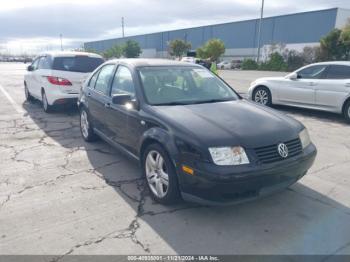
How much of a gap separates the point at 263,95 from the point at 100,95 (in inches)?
238

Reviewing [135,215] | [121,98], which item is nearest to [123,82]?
[121,98]

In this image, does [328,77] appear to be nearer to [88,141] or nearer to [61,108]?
[88,141]

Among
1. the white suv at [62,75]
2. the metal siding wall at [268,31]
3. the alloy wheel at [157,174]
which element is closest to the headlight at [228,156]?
the alloy wheel at [157,174]

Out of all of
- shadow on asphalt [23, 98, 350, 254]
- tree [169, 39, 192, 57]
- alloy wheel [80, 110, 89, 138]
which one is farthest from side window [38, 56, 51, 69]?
tree [169, 39, 192, 57]

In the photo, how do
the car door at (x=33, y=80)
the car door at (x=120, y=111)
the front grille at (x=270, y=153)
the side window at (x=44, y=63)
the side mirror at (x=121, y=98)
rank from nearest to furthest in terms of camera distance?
the front grille at (x=270, y=153), the side mirror at (x=121, y=98), the car door at (x=120, y=111), the side window at (x=44, y=63), the car door at (x=33, y=80)

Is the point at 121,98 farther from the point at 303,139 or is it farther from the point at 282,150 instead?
the point at 303,139

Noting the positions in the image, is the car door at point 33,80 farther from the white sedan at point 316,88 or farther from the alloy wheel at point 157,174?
the white sedan at point 316,88

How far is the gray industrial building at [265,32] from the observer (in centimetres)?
5178

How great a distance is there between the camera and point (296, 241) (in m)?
2.91

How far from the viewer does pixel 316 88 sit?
8102 millimetres

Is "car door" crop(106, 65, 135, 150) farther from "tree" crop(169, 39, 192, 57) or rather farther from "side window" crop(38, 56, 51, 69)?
"tree" crop(169, 39, 192, 57)

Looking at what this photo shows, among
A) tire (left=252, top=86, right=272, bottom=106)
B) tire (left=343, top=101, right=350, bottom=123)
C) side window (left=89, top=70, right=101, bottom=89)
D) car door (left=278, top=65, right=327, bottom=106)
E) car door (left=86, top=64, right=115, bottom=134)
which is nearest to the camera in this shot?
car door (left=86, top=64, right=115, bottom=134)

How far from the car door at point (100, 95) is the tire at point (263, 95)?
570 cm

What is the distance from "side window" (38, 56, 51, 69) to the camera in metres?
8.34
